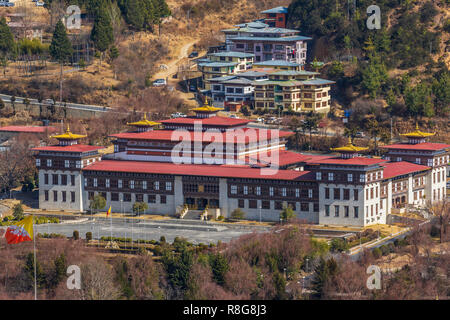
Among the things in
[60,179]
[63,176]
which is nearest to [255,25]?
[63,176]

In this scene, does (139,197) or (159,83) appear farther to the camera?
(159,83)

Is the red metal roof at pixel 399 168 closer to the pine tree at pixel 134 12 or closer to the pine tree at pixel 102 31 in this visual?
the pine tree at pixel 102 31

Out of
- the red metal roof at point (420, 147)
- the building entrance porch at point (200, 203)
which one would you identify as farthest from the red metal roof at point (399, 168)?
the building entrance porch at point (200, 203)

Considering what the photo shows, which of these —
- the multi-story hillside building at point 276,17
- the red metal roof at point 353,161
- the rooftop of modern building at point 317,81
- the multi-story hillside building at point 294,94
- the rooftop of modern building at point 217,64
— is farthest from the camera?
the multi-story hillside building at point 276,17

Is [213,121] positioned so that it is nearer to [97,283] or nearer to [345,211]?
[345,211]

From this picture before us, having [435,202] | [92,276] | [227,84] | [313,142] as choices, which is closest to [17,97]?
[227,84]

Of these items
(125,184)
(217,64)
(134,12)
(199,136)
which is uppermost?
(134,12)
